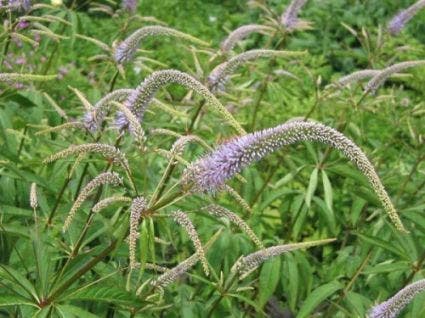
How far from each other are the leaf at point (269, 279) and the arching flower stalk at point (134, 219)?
1.15 m

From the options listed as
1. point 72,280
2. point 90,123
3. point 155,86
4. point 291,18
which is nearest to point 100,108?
point 90,123

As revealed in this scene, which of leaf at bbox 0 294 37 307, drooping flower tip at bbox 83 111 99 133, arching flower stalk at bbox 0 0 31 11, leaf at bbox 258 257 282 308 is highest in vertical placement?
arching flower stalk at bbox 0 0 31 11

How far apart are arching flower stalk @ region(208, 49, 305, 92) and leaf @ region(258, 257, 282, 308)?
763 millimetres

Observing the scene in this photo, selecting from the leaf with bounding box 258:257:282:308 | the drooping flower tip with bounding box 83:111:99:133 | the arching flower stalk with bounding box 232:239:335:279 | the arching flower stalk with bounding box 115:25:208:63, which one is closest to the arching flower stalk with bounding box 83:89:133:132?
the drooping flower tip with bounding box 83:111:99:133

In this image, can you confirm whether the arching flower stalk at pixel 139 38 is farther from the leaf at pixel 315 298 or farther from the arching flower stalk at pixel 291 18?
the arching flower stalk at pixel 291 18

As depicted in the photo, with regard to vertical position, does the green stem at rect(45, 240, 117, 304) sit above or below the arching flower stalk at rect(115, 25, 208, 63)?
below

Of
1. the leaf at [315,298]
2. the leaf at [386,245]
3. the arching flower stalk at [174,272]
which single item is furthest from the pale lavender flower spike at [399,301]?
Result: the arching flower stalk at [174,272]

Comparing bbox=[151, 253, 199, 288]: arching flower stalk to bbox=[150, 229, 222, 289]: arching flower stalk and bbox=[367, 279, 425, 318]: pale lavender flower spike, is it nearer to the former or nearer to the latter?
bbox=[150, 229, 222, 289]: arching flower stalk

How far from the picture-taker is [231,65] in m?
2.69

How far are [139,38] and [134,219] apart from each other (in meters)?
0.96

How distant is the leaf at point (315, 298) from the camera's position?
2730mm

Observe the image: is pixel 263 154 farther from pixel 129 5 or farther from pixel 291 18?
pixel 291 18

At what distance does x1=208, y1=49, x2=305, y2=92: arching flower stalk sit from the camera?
8.63ft

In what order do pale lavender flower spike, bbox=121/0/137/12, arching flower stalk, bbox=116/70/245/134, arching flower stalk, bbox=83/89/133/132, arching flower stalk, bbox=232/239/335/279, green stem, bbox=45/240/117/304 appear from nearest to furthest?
arching flower stalk, bbox=116/70/245/134, green stem, bbox=45/240/117/304, arching flower stalk, bbox=232/239/335/279, arching flower stalk, bbox=83/89/133/132, pale lavender flower spike, bbox=121/0/137/12
